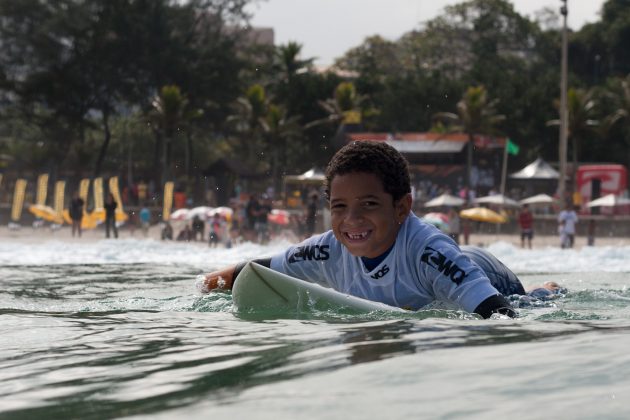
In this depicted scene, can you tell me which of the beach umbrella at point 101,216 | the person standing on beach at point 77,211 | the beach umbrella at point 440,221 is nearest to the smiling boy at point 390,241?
the beach umbrella at point 440,221

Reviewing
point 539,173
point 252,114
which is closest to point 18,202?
point 252,114

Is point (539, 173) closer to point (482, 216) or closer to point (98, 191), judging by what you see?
point (482, 216)

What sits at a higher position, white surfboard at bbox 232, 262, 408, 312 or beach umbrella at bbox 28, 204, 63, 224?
beach umbrella at bbox 28, 204, 63, 224

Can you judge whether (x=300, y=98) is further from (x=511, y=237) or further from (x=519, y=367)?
(x=519, y=367)

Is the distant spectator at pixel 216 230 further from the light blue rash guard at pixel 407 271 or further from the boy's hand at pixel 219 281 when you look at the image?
the light blue rash guard at pixel 407 271

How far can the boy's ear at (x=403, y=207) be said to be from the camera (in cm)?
480

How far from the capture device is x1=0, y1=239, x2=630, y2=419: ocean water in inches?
94.1

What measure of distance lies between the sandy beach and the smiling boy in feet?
77.8

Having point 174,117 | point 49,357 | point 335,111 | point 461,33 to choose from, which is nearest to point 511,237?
point 174,117

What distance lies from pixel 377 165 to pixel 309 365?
6.39ft

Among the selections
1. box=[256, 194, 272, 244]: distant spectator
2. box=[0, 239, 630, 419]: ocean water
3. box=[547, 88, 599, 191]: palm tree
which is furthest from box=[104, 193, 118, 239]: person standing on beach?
box=[547, 88, 599, 191]: palm tree

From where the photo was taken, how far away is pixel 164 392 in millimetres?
2586

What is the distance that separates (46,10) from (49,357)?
53.1 m

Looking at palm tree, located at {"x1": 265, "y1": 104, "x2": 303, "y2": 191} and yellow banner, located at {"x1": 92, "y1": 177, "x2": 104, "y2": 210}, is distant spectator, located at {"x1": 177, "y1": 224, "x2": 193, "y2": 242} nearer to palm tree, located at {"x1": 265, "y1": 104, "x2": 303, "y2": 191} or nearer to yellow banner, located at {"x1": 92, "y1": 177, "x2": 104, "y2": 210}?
yellow banner, located at {"x1": 92, "y1": 177, "x2": 104, "y2": 210}
